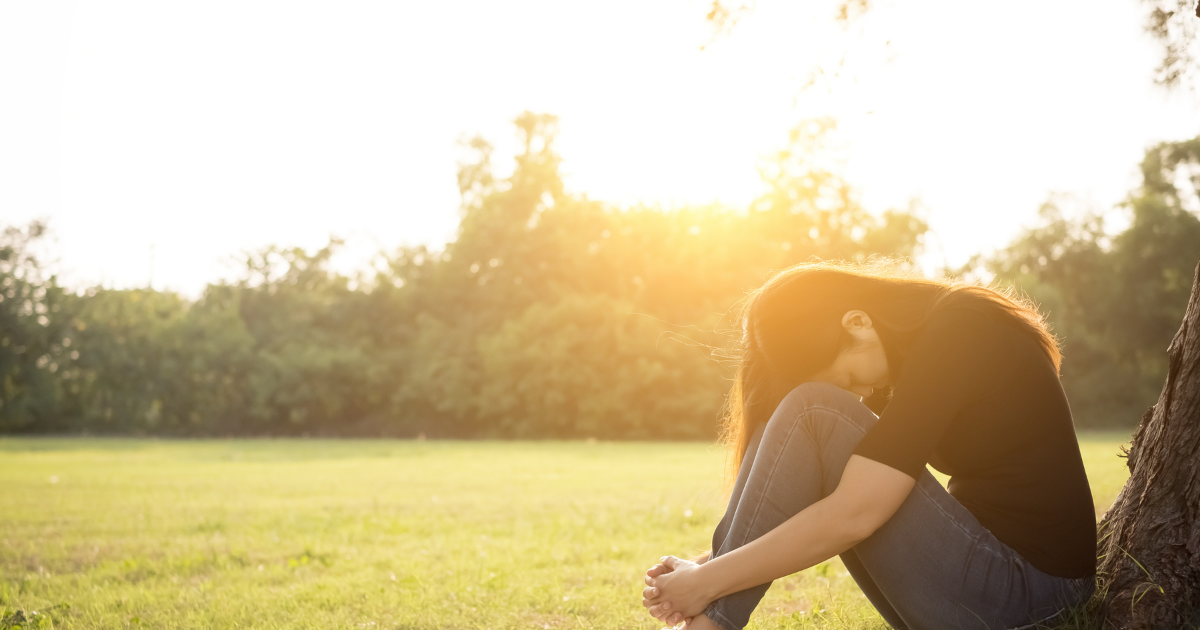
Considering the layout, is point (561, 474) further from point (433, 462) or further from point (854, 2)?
point (854, 2)

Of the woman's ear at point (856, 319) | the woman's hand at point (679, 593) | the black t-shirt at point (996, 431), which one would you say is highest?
the woman's ear at point (856, 319)

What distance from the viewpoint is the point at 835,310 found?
232cm

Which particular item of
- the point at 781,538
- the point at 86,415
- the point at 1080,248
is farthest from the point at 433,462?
the point at 1080,248

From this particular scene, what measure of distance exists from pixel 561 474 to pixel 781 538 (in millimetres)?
11827

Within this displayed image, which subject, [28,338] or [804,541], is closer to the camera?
[804,541]

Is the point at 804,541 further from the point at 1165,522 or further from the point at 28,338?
the point at 28,338

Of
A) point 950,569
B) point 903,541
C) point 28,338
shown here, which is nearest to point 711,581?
point 903,541

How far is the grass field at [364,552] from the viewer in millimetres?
3686

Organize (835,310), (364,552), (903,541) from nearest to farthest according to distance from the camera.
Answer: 1. (903,541)
2. (835,310)
3. (364,552)

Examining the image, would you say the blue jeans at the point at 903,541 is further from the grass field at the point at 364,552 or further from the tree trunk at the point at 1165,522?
the grass field at the point at 364,552

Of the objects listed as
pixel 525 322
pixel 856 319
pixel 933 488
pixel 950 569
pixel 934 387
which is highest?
pixel 525 322

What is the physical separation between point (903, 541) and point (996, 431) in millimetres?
375

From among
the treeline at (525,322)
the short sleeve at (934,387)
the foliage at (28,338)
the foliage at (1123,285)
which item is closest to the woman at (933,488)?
the short sleeve at (934,387)

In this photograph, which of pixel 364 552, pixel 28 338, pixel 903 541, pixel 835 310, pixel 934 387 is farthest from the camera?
pixel 28 338
